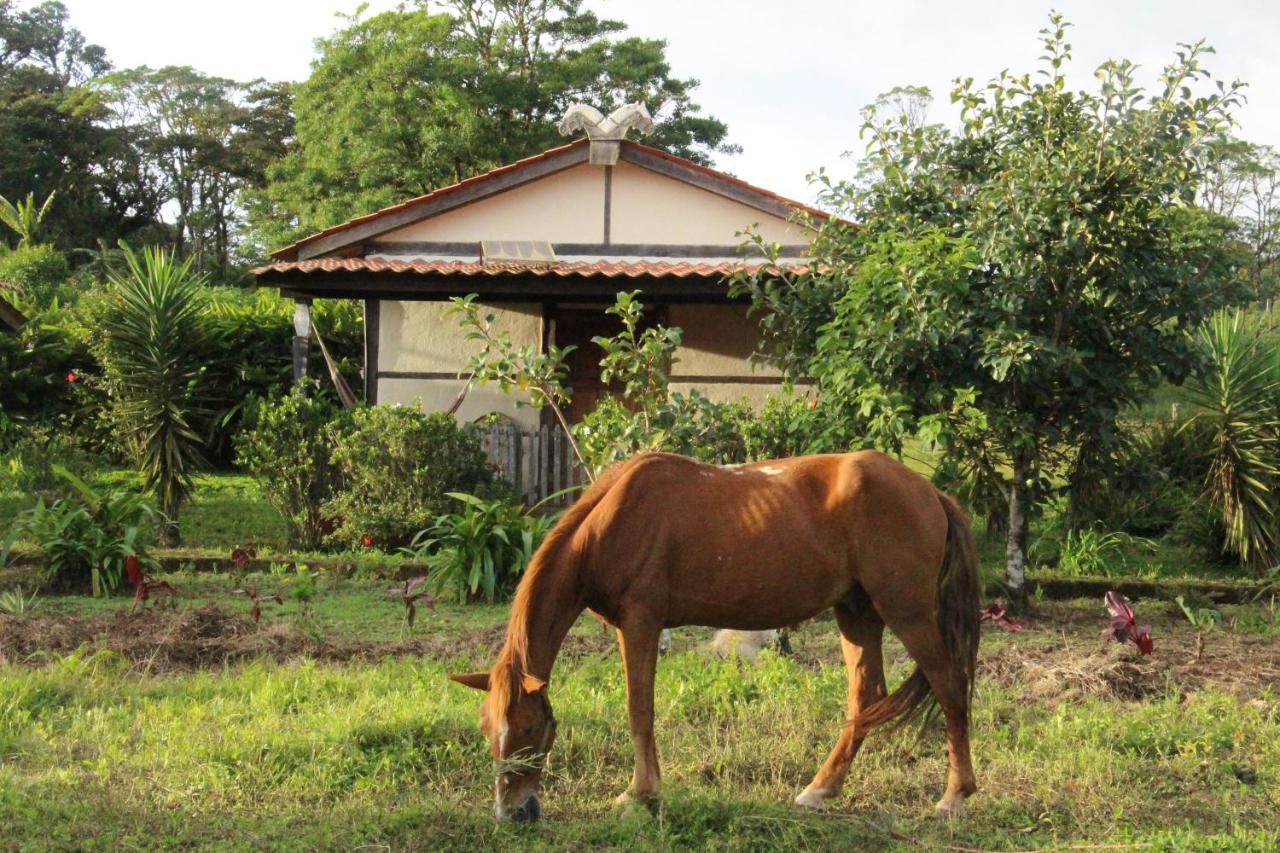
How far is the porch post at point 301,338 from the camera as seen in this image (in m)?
12.8

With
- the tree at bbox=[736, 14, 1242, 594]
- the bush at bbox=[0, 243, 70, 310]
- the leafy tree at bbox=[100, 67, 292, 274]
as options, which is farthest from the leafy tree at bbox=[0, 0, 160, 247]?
the tree at bbox=[736, 14, 1242, 594]

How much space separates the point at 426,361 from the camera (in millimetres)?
13984

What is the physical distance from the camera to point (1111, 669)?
6.88 m

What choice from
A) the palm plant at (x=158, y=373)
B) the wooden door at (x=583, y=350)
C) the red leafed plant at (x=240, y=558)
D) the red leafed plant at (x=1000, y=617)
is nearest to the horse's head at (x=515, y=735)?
the red leafed plant at (x=1000, y=617)

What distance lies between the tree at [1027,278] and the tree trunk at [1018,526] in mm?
12

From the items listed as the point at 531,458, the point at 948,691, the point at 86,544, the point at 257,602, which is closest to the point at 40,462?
the point at 86,544

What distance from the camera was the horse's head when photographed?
4777mm

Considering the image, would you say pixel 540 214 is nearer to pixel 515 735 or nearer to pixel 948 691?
pixel 948 691

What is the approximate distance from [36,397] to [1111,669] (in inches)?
539

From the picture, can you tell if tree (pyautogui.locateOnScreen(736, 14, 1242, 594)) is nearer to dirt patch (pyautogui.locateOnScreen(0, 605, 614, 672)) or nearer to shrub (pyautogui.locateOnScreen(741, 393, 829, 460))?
shrub (pyautogui.locateOnScreen(741, 393, 829, 460))

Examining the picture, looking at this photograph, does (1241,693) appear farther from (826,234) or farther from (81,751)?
(81,751)

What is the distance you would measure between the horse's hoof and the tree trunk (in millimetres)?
4282

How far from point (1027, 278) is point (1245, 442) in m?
3.73

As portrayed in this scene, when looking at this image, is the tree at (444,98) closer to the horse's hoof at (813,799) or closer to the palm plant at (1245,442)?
the palm plant at (1245,442)
